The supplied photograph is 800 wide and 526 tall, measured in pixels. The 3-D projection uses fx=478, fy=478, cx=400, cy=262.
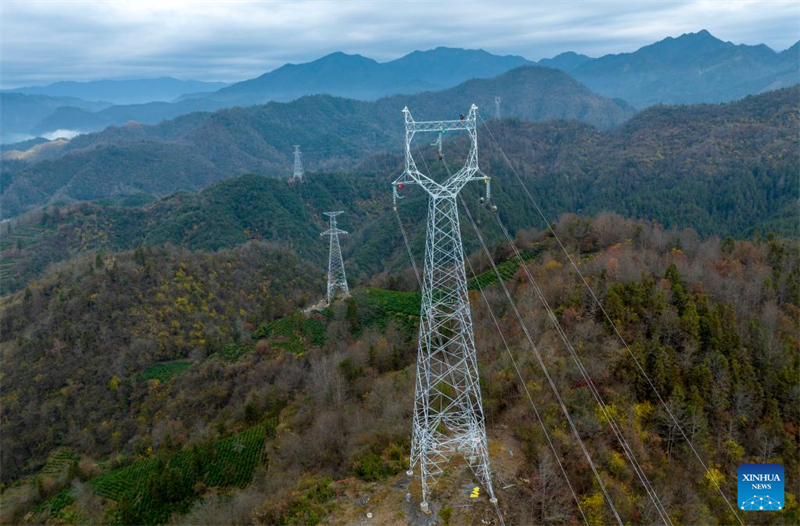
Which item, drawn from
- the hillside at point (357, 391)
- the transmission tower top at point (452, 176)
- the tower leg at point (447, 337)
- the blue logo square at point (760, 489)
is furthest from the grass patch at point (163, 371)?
the blue logo square at point (760, 489)

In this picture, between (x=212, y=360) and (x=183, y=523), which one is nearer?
(x=183, y=523)

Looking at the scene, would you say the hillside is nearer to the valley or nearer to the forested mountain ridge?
the valley

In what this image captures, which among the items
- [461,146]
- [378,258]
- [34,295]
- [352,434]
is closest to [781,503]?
[352,434]

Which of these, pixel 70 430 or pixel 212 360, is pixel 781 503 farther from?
pixel 70 430

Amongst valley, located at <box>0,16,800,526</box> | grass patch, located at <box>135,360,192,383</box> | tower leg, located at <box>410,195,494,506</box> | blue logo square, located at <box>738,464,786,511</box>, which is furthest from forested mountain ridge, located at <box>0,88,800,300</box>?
tower leg, located at <box>410,195,494,506</box>

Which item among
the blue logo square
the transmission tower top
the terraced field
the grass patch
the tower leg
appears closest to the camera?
the transmission tower top

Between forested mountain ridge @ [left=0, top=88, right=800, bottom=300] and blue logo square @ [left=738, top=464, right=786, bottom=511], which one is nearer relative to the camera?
blue logo square @ [left=738, top=464, right=786, bottom=511]
